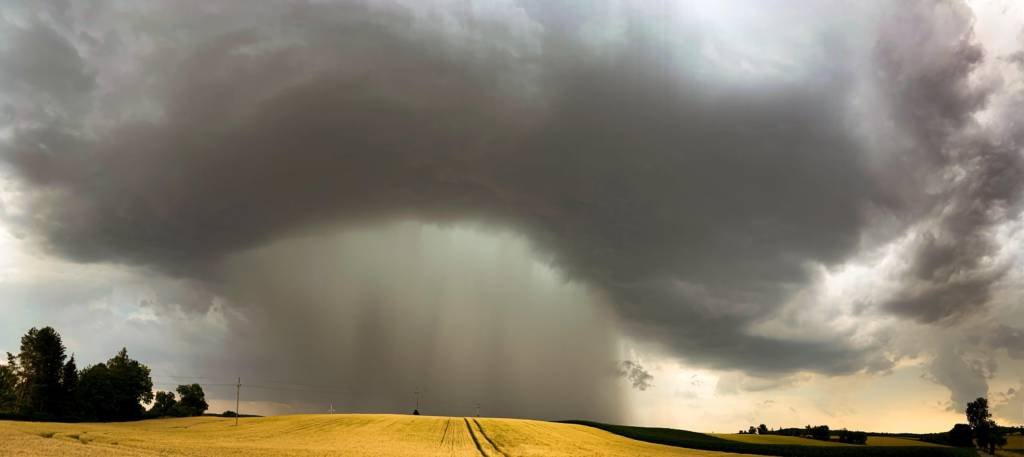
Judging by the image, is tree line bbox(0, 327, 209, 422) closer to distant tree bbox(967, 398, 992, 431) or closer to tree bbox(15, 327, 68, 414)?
tree bbox(15, 327, 68, 414)

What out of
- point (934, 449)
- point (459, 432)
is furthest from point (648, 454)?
point (934, 449)

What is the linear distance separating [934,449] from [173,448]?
115 m

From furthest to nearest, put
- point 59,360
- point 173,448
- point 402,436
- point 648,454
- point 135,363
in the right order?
point 135,363
point 59,360
point 402,436
point 648,454
point 173,448

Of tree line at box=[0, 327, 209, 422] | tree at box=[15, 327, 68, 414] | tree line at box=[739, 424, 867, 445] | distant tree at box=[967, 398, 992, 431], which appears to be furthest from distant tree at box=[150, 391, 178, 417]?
distant tree at box=[967, 398, 992, 431]

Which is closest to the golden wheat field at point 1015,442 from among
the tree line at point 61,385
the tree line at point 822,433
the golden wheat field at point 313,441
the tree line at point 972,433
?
the tree line at point 972,433

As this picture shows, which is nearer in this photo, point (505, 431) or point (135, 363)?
point (505, 431)

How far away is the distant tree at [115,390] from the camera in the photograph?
12832 centimetres

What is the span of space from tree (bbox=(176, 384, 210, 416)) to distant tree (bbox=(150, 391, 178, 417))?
2645mm

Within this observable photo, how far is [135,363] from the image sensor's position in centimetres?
14650

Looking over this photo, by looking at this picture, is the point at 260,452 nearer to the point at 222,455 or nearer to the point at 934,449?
the point at 222,455

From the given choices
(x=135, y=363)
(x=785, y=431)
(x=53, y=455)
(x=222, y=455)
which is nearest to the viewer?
(x=53, y=455)

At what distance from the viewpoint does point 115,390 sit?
134 metres

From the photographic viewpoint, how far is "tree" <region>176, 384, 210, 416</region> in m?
165

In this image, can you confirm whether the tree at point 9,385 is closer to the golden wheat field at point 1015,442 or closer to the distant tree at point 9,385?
the distant tree at point 9,385
